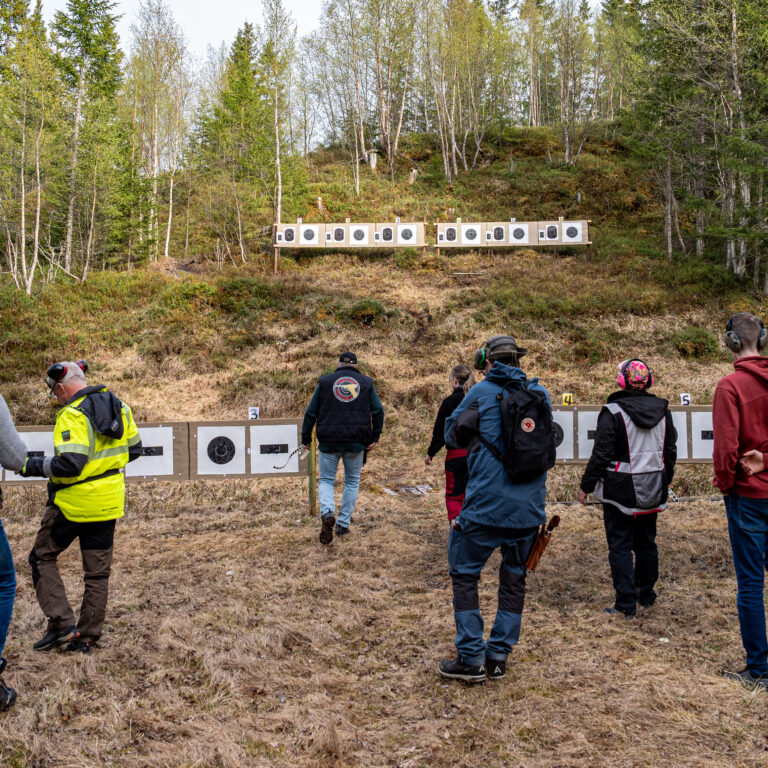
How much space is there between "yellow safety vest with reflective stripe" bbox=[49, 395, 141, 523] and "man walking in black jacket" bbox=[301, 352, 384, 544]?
7.73 feet

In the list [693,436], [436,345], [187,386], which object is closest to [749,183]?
[436,345]

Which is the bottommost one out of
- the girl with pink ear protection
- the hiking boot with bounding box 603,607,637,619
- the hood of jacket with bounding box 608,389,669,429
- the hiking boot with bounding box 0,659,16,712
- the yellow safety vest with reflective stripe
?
the hiking boot with bounding box 603,607,637,619

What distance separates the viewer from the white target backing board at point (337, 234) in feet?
71.1

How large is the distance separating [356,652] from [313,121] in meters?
40.4

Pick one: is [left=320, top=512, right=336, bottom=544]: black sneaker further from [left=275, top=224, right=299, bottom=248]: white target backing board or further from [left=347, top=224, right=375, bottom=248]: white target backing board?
[left=347, top=224, right=375, bottom=248]: white target backing board

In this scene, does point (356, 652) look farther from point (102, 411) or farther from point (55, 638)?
point (102, 411)

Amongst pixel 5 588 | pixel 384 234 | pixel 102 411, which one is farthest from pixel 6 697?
pixel 384 234

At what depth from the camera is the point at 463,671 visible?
2945mm

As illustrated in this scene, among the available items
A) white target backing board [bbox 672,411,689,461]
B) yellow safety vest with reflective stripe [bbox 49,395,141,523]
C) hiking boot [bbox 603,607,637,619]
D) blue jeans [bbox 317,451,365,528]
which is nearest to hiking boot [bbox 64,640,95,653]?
yellow safety vest with reflective stripe [bbox 49,395,141,523]

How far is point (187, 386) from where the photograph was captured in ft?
44.3

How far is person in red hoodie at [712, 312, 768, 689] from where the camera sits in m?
2.85

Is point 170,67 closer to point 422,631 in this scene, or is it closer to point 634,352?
point 634,352

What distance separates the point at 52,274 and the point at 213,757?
2150 cm

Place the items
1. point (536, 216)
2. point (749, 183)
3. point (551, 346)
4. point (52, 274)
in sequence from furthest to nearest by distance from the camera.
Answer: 1. point (536, 216)
2. point (52, 274)
3. point (749, 183)
4. point (551, 346)
